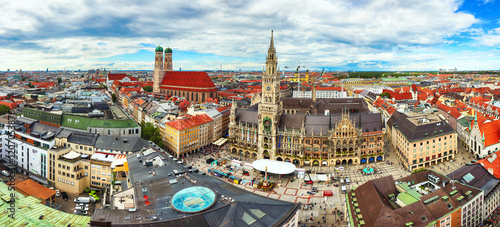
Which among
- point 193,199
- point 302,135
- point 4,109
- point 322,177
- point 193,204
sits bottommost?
point 322,177

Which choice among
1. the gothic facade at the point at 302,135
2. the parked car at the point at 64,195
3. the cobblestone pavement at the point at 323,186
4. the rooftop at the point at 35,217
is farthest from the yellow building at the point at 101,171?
the gothic facade at the point at 302,135

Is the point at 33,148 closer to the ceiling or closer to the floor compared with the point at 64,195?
closer to the ceiling

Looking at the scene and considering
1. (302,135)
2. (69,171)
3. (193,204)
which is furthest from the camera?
(302,135)

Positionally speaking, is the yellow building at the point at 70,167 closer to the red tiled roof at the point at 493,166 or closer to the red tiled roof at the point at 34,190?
the red tiled roof at the point at 34,190

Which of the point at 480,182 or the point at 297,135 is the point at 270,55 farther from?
the point at 480,182

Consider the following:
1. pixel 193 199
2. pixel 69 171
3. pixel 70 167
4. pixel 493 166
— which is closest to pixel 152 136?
pixel 70 167

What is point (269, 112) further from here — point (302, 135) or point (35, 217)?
point (35, 217)
